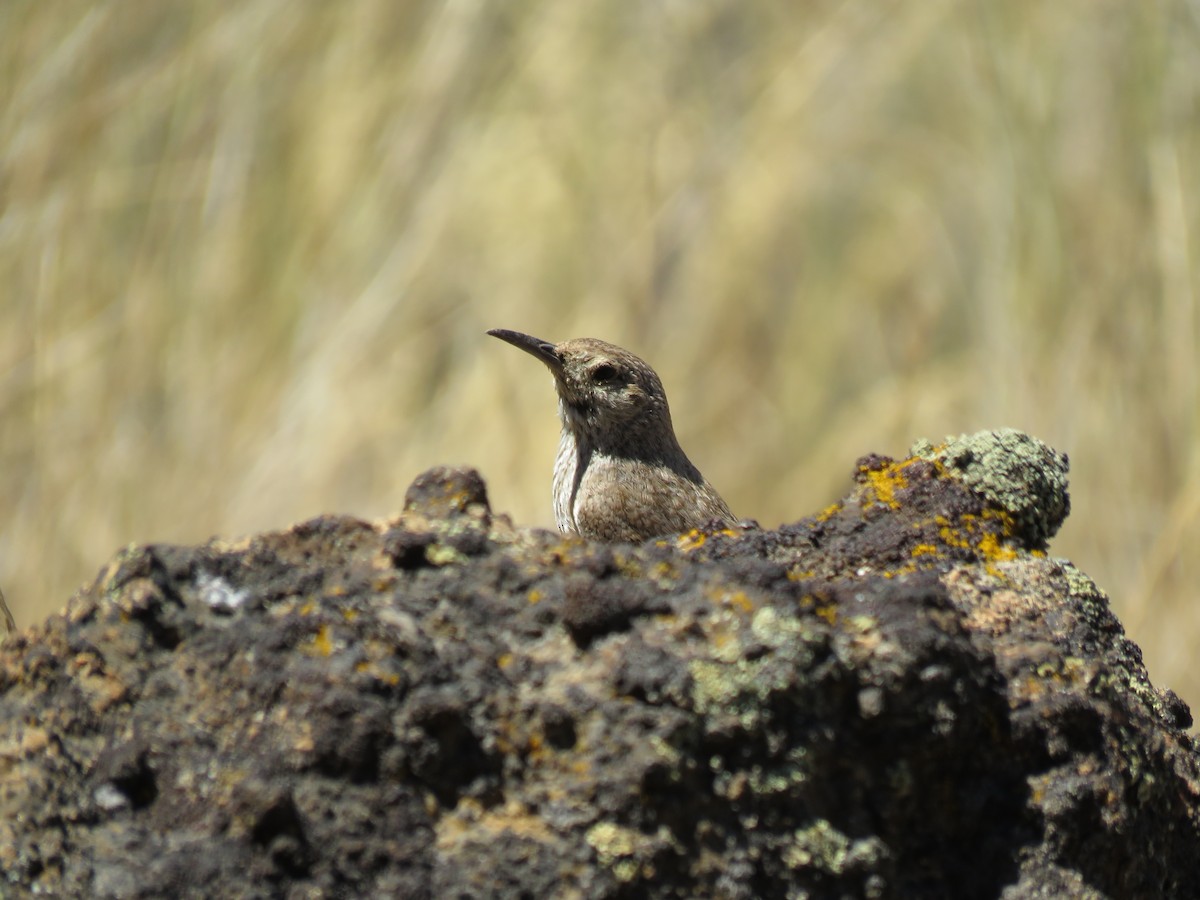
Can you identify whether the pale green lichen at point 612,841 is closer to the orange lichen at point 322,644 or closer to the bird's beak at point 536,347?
the orange lichen at point 322,644

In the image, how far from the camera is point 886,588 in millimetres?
2320

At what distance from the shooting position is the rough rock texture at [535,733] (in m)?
2.05

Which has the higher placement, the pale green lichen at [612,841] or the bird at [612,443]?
the bird at [612,443]

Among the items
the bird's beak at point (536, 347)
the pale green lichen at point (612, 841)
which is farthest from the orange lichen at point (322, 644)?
the bird's beak at point (536, 347)

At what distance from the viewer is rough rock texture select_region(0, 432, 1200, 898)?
2.05 metres

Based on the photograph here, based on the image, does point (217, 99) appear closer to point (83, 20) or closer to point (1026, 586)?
point (83, 20)

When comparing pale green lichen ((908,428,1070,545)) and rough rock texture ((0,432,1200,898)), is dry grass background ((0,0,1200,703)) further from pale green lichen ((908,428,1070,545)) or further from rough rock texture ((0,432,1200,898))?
rough rock texture ((0,432,1200,898))

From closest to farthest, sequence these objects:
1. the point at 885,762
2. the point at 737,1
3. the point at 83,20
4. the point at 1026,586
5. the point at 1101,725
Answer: the point at 885,762 → the point at 1101,725 → the point at 1026,586 → the point at 83,20 → the point at 737,1

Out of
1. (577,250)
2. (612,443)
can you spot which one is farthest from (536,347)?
(577,250)

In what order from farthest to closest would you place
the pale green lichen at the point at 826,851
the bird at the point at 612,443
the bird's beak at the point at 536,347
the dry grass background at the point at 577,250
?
the dry grass background at the point at 577,250
the bird's beak at the point at 536,347
the bird at the point at 612,443
the pale green lichen at the point at 826,851

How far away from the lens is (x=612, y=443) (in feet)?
14.9

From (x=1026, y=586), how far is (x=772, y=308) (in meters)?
5.88

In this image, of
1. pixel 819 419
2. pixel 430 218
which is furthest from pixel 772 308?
pixel 430 218

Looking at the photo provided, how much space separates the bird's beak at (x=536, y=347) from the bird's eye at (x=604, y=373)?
11 centimetres
